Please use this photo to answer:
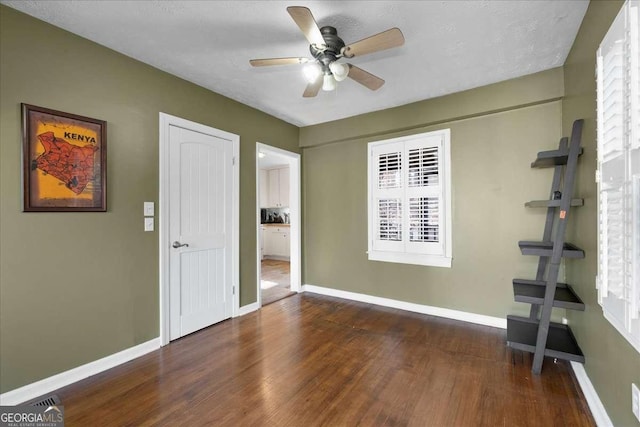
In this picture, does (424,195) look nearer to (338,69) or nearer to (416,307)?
(416,307)

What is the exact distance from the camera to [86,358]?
2.18 m

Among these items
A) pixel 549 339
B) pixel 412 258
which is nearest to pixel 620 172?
pixel 549 339

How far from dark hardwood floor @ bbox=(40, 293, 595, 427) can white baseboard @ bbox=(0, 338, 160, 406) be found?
0.07 m

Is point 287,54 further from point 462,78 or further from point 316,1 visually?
point 462,78

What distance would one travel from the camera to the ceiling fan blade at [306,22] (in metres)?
1.52

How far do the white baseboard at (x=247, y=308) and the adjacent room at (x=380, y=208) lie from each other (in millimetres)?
18

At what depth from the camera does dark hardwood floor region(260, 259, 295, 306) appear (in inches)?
167

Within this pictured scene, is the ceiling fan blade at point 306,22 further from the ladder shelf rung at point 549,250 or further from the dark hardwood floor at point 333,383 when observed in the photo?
the dark hardwood floor at point 333,383

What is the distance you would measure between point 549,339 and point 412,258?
1.52m

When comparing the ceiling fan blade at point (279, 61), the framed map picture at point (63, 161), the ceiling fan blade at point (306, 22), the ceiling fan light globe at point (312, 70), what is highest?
the ceiling fan blade at point (306, 22)

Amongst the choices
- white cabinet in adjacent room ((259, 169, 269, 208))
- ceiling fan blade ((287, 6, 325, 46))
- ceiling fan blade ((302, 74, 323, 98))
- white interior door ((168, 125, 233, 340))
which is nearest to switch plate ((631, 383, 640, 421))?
ceiling fan blade ((287, 6, 325, 46))

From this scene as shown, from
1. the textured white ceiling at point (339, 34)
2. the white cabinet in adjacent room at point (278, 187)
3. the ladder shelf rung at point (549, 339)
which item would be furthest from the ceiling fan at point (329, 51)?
the white cabinet in adjacent room at point (278, 187)

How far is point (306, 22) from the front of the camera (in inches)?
64.9

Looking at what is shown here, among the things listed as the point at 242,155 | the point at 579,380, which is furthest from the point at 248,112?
the point at 579,380
